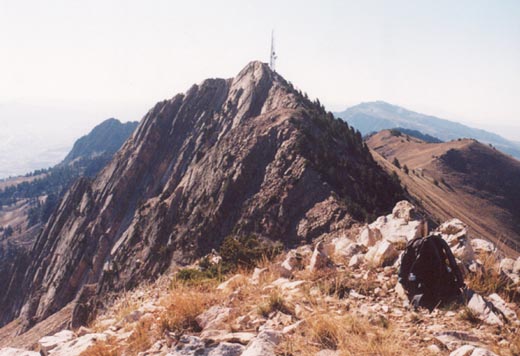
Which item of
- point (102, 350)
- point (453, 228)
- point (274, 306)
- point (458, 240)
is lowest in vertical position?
point (102, 350)

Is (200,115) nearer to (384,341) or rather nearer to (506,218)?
(384,341)

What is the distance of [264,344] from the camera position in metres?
4.96

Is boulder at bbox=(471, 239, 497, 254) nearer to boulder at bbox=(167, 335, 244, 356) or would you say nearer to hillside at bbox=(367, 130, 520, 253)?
boulder at bbox=(167, 335, 244, 356)

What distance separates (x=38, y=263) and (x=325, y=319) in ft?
259

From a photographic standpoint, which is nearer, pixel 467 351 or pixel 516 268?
pixel 467 351

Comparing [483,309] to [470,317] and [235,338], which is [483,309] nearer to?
[470,317]

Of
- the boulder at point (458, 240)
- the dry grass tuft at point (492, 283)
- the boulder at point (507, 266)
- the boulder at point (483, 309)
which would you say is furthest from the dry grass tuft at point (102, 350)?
the boulder at point (507, 266)

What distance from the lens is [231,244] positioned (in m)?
14.0

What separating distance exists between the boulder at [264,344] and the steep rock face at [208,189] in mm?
20717

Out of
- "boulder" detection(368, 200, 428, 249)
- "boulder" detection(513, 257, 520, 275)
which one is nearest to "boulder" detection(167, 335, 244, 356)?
"boulder" detection(368, 200, 428, 249)

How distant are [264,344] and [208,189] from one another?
3524 centimetres

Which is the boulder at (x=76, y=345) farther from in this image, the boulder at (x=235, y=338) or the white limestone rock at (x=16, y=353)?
the boulder at (x=235, y=338)

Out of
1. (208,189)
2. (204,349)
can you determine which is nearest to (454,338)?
(204,349)

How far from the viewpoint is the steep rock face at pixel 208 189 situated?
3155 cm
